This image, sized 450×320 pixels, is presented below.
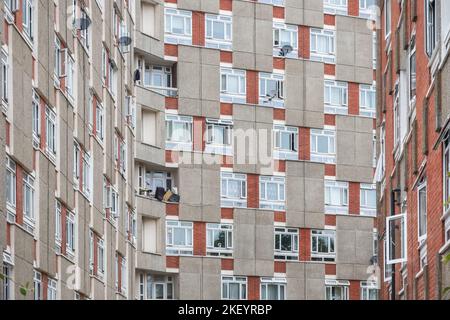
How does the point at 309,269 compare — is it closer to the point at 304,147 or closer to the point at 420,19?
the point at 304,147

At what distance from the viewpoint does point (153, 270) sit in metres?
62.4

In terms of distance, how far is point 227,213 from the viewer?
6512 cm

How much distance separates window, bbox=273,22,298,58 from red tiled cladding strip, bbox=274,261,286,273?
10.1m

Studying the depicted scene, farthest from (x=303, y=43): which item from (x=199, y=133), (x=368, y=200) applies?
(x=368, y=200)

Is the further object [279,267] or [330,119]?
[330,119]

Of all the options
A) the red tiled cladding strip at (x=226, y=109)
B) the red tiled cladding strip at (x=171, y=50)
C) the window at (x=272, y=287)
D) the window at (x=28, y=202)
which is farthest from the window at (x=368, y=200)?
the window at (x=28, y=202)

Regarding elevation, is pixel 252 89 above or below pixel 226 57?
below

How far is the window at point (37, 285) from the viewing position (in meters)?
38.2

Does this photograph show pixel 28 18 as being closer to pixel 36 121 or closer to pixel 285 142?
pixel 36 121

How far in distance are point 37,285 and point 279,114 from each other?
2968 cm

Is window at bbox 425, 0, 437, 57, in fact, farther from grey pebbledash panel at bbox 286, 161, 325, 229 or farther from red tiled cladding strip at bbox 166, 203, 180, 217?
grey pebbledash panel at bbox 286, 161, 325, 229

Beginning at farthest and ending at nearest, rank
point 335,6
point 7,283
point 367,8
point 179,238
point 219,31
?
point 367,8, point 335,6, point 219,31, point 179,238, point 7,283

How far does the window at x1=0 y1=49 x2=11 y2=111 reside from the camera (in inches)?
1348
